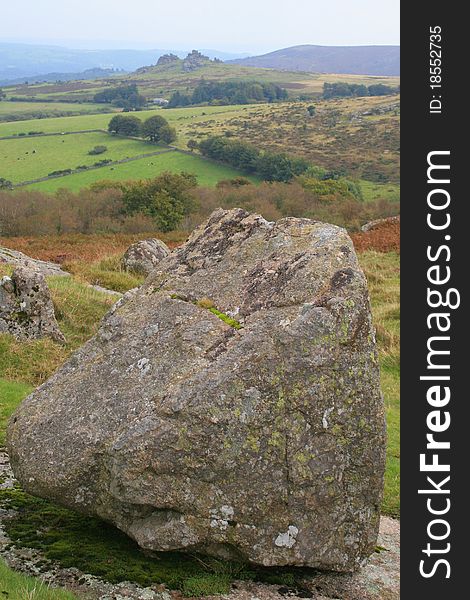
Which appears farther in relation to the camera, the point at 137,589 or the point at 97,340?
the point at 97,340

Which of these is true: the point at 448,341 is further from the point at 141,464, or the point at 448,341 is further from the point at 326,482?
the point at 141,464

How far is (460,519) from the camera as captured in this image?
6.84m

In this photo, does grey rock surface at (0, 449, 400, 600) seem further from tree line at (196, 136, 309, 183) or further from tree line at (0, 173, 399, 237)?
tree line at (196, 136, 309, 183)

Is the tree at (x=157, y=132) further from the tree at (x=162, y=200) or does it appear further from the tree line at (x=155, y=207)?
the tree at (x=162, y=200)

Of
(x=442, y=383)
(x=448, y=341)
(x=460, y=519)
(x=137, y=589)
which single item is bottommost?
(x=137, y=589)

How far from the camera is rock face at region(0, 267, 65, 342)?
57.6ft

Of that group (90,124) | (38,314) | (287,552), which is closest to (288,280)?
(287,552)

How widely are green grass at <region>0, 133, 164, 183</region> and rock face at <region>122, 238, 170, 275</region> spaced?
252 ft

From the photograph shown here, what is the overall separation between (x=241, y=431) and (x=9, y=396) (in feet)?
28.9

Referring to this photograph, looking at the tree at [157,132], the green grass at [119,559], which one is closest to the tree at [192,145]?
the tree at [157,132]

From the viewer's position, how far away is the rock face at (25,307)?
1755cm

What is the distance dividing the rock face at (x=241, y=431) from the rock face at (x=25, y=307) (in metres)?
9.65

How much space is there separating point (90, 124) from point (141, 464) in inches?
6326

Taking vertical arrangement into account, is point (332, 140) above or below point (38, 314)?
above
